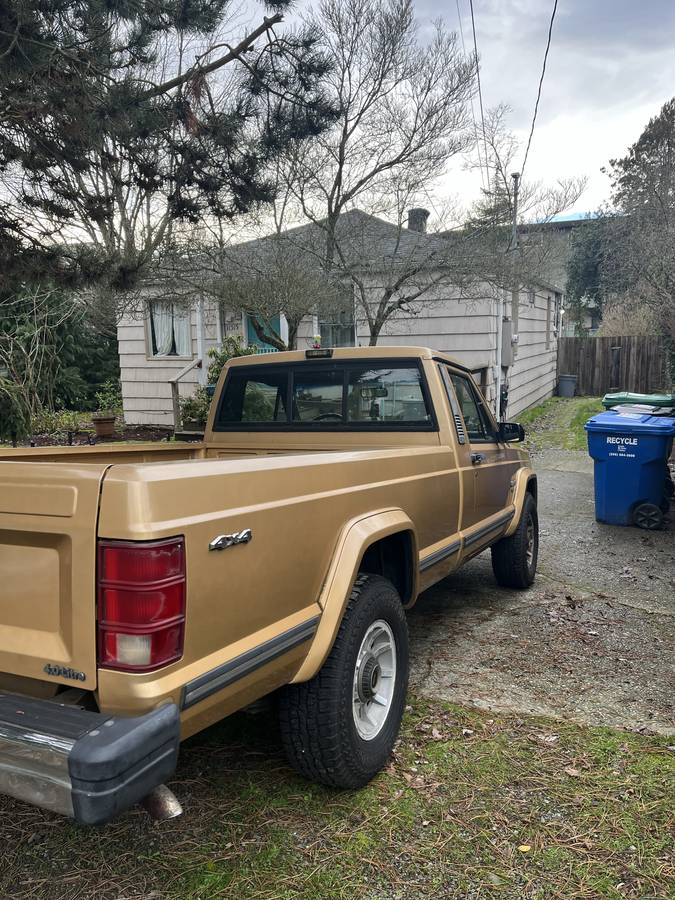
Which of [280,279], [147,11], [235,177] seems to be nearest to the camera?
[147,11]

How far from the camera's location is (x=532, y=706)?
3479 millimetres

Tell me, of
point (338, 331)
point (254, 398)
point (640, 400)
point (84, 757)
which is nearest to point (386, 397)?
point (254, 398)

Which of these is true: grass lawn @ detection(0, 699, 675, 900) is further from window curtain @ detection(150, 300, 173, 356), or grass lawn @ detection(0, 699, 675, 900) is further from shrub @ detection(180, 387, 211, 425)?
window curtain @ detection(150, 300, 173, 356)

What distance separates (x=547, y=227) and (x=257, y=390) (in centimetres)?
865

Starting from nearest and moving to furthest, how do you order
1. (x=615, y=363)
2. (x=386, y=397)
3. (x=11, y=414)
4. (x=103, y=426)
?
(x=386, y=397) < (x=11, y=414) < (x=103, y=426) < (x=615, y=363)

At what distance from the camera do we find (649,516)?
732 centimetres

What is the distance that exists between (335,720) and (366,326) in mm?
10412

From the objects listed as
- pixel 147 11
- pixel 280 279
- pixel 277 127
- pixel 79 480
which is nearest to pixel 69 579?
pixel 79 480

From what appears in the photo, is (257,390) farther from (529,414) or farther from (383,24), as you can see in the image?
(529,414)

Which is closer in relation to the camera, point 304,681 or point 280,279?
point 304,681

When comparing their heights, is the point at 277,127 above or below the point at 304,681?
above

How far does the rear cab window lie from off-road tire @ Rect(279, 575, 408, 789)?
4.91 ft

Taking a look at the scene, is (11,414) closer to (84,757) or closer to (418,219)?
(418,219)

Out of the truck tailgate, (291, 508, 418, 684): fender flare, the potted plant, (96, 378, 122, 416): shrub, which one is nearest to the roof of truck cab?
(291, 508, 418, 684): fender flare
